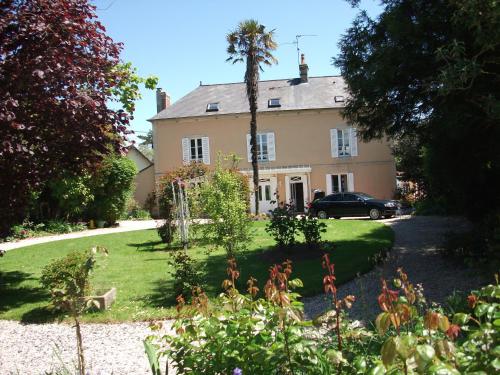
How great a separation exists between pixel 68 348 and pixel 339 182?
24713 mm

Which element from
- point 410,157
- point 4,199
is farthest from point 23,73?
point 410,157

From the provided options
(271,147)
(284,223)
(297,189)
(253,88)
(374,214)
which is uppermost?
(253,88)

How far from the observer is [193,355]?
8.64 ft

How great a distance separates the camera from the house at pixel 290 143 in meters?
28.9

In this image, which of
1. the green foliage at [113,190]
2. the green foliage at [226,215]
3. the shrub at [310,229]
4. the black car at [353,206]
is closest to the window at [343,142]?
the black car at [353,206]

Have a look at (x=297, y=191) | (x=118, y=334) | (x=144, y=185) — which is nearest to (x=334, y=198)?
(x=297, y=191)

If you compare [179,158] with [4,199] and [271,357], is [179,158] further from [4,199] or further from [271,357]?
[271,357]

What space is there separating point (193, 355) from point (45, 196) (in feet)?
70.2

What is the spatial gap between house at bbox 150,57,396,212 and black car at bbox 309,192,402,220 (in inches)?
247

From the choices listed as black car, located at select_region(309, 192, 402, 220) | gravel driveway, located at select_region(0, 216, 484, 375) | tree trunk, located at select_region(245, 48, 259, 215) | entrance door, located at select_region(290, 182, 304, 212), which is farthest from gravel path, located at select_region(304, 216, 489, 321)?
entrance door, located at select_region(290, 182, 304, 212)

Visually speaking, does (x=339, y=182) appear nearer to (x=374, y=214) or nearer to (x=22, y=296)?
(x=374, y=214)

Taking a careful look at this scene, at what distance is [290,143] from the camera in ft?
96.4

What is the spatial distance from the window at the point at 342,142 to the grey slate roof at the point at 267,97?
1645 millimetres

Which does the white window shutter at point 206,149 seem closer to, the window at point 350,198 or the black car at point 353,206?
the black car at point 353,206
